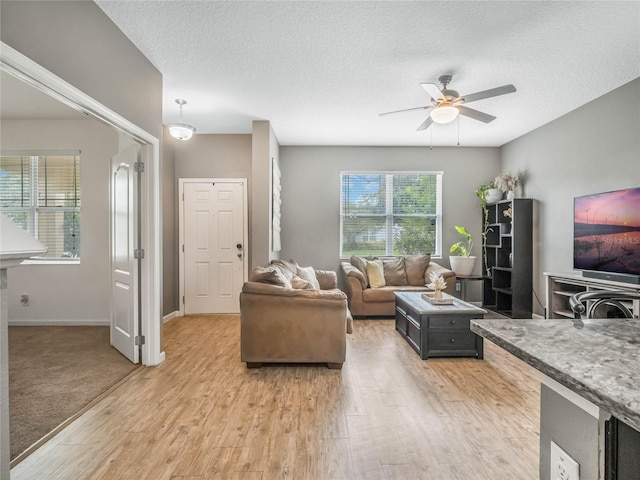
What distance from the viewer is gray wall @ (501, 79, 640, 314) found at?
3432mm

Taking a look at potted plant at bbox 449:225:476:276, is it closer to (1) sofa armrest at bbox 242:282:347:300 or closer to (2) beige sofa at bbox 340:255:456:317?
(2) beige sofa at bbox 340:255:456:317

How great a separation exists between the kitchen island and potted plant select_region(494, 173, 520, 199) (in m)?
4.82

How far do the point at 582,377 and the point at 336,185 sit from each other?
534cm

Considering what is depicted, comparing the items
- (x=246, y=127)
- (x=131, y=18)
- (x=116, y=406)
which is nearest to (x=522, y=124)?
(x=246, y=127)

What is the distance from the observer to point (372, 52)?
2.82 metres

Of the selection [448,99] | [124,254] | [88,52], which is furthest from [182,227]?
[448,99]

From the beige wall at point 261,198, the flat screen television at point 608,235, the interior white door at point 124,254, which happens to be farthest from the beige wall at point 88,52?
the flat screen television at point 608,235

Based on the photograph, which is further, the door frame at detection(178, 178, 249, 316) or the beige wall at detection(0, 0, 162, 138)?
the door frame at detection(178, 178, 249, 316)

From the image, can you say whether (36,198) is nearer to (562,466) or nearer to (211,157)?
(211,157)

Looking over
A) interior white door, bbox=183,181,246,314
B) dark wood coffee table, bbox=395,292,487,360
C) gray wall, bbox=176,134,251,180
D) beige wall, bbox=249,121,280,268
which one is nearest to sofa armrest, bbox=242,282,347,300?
dark wood coffee table, bbox=395,292,487,360

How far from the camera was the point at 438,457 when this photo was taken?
1788 millimetres

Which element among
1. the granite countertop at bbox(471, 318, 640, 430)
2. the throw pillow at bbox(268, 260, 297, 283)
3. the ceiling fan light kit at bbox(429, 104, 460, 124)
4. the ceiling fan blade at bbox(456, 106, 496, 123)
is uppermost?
the ceiling fan blade at bbox(456, 106, 496, 123)

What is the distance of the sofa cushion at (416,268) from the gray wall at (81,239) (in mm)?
4328

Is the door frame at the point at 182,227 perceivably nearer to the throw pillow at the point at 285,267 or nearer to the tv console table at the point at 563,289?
the throw pillow at the point at 285,267
